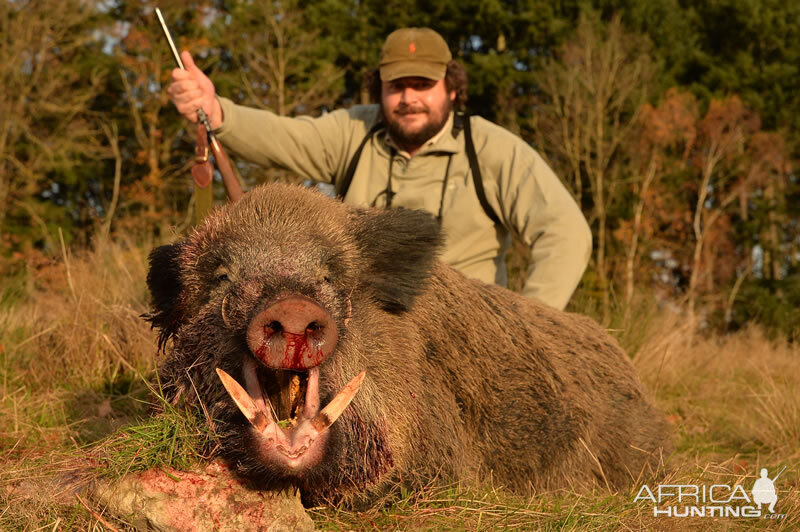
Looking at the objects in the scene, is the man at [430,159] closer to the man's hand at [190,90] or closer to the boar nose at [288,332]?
the man's hand at [190,90]

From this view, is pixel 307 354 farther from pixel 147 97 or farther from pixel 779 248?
pixel 779 248

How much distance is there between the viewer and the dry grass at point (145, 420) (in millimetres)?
2438

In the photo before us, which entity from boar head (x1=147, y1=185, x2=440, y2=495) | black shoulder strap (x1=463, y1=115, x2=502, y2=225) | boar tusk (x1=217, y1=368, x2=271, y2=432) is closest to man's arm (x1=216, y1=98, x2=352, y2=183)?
black shoulder strap (x1=463, y1=115, x2=502, y2=225)

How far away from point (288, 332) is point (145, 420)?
1.06 meters

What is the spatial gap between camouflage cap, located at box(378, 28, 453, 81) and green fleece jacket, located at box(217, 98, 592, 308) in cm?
38

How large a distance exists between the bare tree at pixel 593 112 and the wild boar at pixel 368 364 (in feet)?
64.5

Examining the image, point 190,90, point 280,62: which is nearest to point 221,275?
point 190,90

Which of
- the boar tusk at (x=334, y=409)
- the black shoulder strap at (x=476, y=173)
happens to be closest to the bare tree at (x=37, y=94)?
the black shoulder strap at (x=476, y=173)

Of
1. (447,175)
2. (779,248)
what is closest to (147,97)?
(447,175)

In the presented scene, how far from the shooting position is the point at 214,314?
8.02ft

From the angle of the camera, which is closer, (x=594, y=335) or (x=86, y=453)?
(x=86, y=453)

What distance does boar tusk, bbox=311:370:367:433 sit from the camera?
7.25ft

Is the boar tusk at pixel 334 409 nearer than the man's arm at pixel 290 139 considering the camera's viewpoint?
Yes

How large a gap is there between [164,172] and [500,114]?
1112 centimetres
